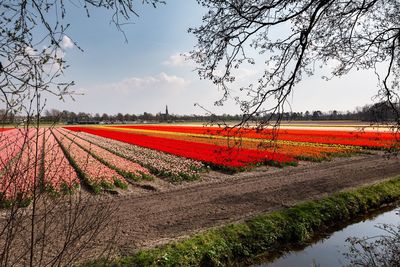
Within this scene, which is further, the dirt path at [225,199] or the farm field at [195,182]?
the dirt path at [225,199]

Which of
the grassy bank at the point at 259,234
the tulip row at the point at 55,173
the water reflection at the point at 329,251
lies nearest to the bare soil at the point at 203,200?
the grassy bank at the point at 259,234

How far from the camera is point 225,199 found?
46.2ft

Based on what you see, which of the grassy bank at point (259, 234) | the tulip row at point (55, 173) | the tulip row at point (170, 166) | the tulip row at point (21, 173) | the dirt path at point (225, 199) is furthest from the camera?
the tulip row at point (170, 166)

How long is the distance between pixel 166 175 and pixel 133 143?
17666 mm

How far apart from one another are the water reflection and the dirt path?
220 centimetres

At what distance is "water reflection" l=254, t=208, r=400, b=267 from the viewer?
382 inches

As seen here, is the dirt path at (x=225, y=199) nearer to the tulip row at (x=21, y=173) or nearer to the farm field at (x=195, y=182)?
the farm field at (x=195, y=182)

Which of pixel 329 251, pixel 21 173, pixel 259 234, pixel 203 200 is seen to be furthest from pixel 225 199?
pixel 21 173

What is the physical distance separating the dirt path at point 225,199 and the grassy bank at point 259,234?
0.79 m

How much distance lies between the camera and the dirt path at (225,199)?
418 inches

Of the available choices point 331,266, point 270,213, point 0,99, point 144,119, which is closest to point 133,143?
point 270,213

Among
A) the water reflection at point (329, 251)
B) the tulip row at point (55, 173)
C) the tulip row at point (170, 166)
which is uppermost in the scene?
the tulip row at point (55, 173)

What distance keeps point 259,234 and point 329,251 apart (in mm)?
2252

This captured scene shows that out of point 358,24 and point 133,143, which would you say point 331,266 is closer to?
point 358,24
